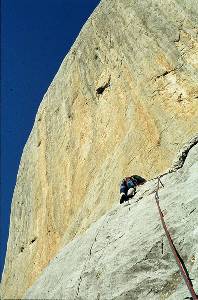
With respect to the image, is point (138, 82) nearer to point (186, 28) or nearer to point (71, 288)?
point (186, 28)

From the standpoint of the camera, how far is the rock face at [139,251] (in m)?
7.91

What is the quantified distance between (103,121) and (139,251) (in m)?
13.8

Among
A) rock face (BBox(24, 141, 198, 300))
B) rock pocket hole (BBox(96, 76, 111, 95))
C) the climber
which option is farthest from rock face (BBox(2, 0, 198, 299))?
rock face (BBox(24, 141, 198, 300))

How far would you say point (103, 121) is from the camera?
2241cm

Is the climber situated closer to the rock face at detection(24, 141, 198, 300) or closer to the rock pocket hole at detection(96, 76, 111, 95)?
the rock face at detection(24, 141, 198, 300)

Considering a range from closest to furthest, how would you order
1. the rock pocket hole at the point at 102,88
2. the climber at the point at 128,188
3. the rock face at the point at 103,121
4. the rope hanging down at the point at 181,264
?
1. the rope hanging down at the point at 181,264
2. the climber at the point at 128,188
3. the rock face at the point at 103,121
4. the rock pocket hole at the point at 102,88

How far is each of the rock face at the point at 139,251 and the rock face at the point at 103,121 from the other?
560 cm

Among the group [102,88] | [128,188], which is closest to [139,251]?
[128,188]

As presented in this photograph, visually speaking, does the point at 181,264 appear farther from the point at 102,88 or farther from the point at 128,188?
the point at 102,88

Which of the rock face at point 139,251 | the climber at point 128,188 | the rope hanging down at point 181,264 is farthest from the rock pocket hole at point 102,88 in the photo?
the rope hanging down at point 181,264

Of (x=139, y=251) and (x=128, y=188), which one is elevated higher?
(x=128, y=188)

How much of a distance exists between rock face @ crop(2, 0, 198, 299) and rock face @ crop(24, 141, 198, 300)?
18.4 feet

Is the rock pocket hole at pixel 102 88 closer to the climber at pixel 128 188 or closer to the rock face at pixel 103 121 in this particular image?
the rock face at pixel 103 121

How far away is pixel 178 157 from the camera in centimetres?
1126
